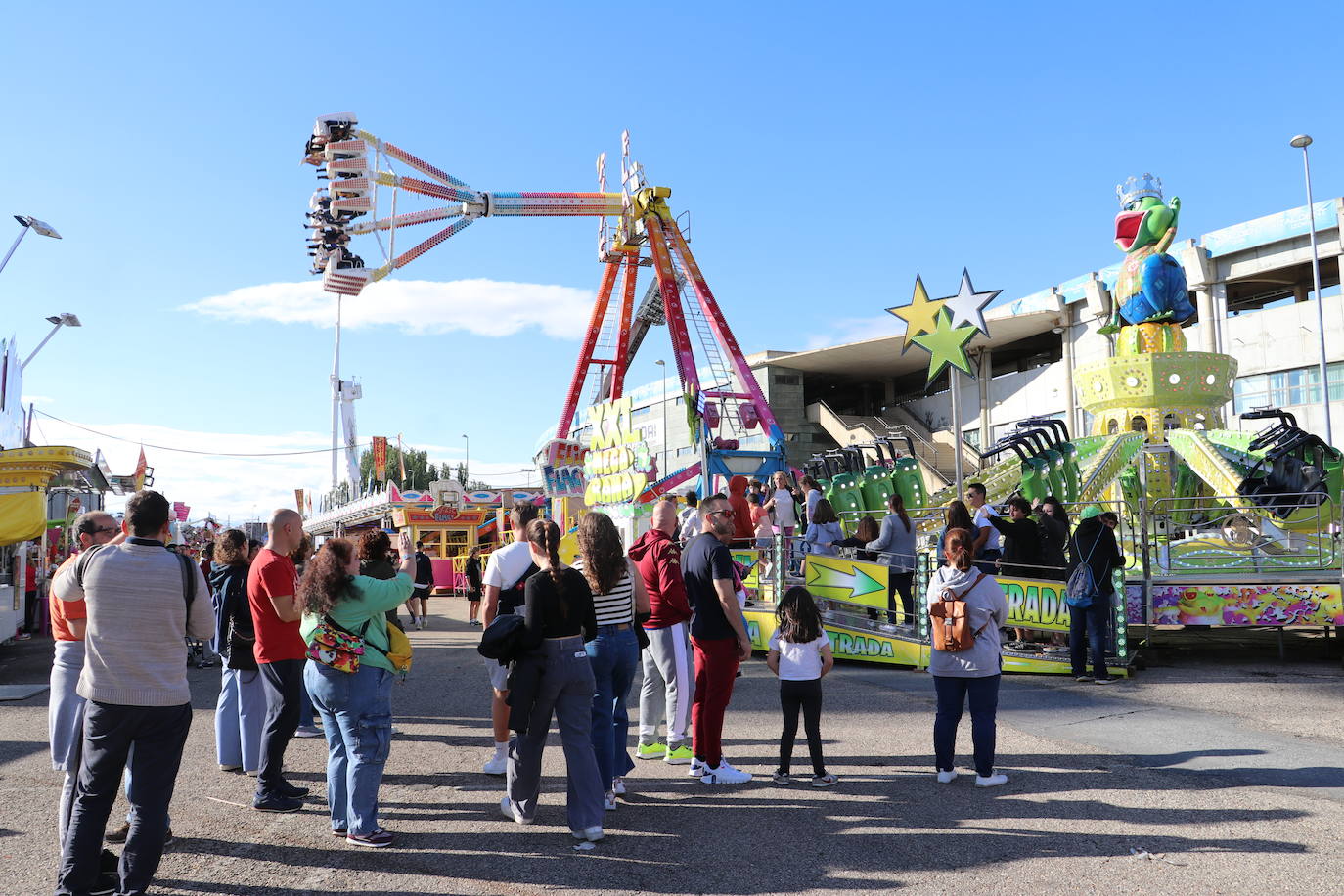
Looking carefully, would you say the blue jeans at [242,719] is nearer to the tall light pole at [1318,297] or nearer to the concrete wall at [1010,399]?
the tall light pole at [1318,297]

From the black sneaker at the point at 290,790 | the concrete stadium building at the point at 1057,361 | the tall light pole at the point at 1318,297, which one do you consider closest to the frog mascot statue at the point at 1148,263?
the concrete stadium building at the point at 1057,361

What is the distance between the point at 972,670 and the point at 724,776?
1.61m

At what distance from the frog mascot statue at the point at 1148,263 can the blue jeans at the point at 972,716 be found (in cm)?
1622

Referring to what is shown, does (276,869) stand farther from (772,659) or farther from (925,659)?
(925,659)

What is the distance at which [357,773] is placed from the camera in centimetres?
484

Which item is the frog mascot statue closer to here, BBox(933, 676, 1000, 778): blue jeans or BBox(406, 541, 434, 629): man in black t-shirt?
BBox(406, 541, 434, 629): man in black t-shirt

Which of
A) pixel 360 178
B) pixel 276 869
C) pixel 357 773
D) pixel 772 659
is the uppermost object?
pixel 360 178

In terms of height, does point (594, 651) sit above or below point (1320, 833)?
above

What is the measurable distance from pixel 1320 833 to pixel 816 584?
6.62 m

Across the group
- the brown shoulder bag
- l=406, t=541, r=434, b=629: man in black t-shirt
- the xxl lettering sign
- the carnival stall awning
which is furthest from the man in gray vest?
the xxl lettering sign

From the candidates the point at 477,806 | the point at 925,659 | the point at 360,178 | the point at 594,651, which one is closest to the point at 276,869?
the point at 477,806

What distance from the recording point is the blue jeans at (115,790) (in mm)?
4066

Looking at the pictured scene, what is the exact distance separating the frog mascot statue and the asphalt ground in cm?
1302

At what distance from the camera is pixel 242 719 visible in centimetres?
629
